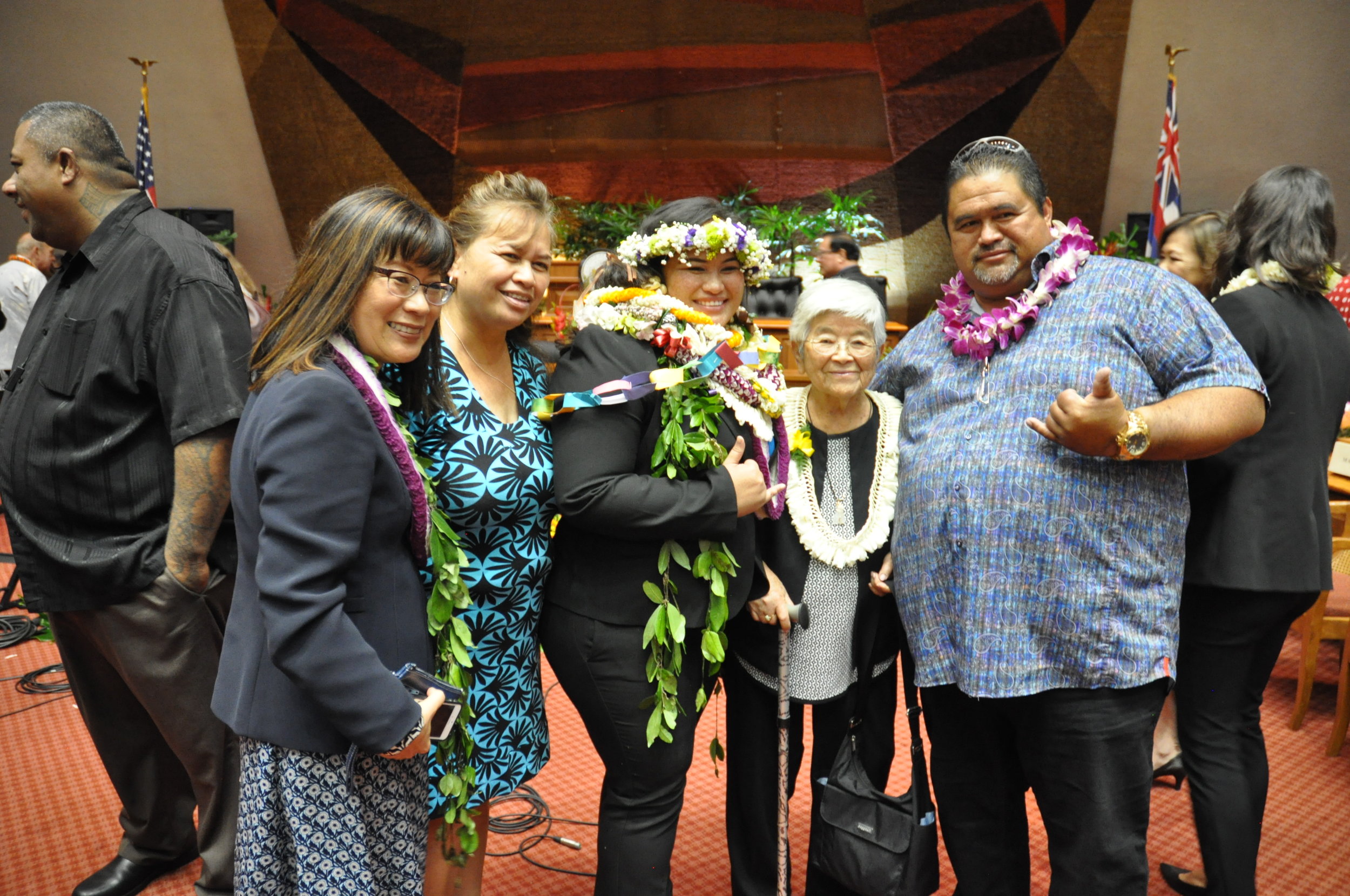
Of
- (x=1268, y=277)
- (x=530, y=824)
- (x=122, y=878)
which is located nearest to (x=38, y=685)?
(x=122, y=878)

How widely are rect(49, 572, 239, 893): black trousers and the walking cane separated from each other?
131 cm

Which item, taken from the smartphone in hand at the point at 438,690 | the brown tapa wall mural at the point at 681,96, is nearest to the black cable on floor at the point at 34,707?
the smartphone in hand at the point at 438,690

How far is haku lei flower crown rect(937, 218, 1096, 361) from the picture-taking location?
73.0 inches

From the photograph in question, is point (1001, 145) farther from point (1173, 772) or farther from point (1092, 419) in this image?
Result: point (1173, 772)

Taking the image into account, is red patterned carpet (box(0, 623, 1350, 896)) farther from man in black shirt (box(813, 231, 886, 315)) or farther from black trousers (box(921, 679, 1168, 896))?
man in black shirt (box(813, 231, 886, 315))

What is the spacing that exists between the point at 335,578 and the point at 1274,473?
2.00 meters

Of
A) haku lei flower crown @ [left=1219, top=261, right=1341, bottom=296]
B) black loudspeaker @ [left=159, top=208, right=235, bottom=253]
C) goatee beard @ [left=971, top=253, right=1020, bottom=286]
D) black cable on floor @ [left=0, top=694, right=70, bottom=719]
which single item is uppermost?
black loudspeaker @ [left=159, top=208, right=235, bottom=253]

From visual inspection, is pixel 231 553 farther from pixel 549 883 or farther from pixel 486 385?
pixel 549 883

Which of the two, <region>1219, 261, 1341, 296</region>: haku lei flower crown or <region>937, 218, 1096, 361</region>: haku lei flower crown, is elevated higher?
<region>1219, 261, 1341, 296</region>: haku lei flower crown

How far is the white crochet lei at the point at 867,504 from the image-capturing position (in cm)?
218

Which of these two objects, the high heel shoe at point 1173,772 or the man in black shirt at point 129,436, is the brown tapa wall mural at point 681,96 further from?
the man in black shirt at point 129,436

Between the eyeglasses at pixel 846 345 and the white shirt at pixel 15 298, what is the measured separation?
6044 mm

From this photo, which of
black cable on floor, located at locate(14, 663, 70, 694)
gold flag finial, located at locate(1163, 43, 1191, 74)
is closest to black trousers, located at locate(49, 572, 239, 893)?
black cable on floor, located at locate(14, 663, 70, 694)

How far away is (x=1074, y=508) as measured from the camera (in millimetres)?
1745
